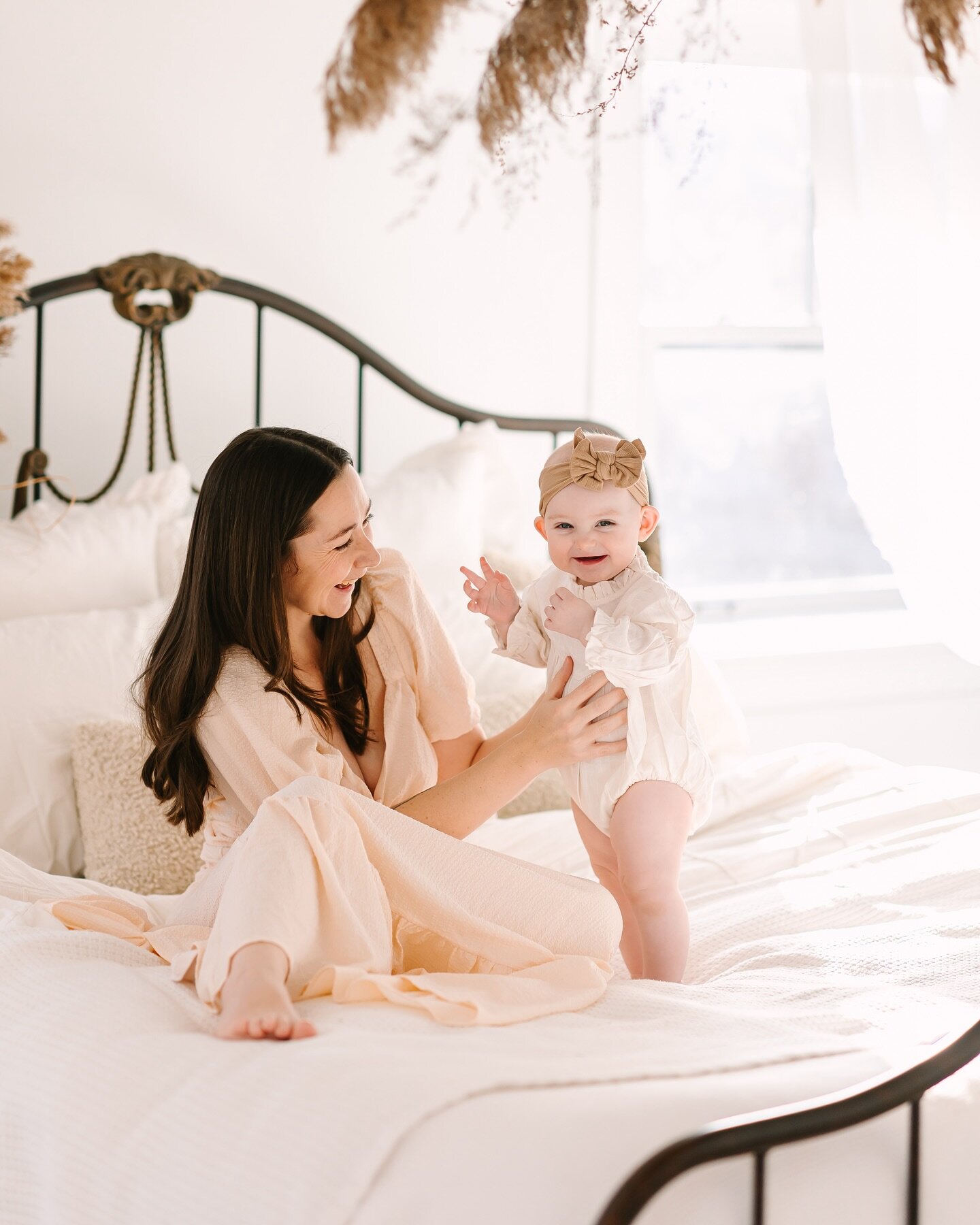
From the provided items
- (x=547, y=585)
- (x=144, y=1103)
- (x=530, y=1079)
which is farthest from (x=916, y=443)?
(x=144, y=1103)

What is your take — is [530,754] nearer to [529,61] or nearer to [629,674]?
[629,674]

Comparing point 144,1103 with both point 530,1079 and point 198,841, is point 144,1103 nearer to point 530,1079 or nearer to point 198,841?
point 530,1079

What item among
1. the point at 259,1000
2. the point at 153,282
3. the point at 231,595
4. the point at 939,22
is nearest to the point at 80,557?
the point at 153,282

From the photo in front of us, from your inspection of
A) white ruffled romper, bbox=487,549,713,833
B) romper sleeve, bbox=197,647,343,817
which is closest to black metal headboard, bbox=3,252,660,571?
romper sleeve, bbox=197,647,343,817

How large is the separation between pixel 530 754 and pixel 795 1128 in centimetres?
69

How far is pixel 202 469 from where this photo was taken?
282 centimetres

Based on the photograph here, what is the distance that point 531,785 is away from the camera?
2250mm

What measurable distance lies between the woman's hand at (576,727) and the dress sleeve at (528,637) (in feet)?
0.45

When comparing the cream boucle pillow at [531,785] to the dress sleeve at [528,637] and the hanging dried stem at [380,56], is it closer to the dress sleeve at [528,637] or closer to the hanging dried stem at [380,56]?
the dress sleeve at [528,637]

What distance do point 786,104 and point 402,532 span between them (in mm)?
1868

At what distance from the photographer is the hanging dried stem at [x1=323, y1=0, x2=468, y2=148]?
113 centimetres

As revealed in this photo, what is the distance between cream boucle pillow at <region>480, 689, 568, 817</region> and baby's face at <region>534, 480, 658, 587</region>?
58 cm

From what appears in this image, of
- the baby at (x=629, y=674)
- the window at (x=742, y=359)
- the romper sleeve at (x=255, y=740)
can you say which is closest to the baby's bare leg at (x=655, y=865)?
the baby at (x=629, y=674)

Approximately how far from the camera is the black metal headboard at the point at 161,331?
2395 millimetres
